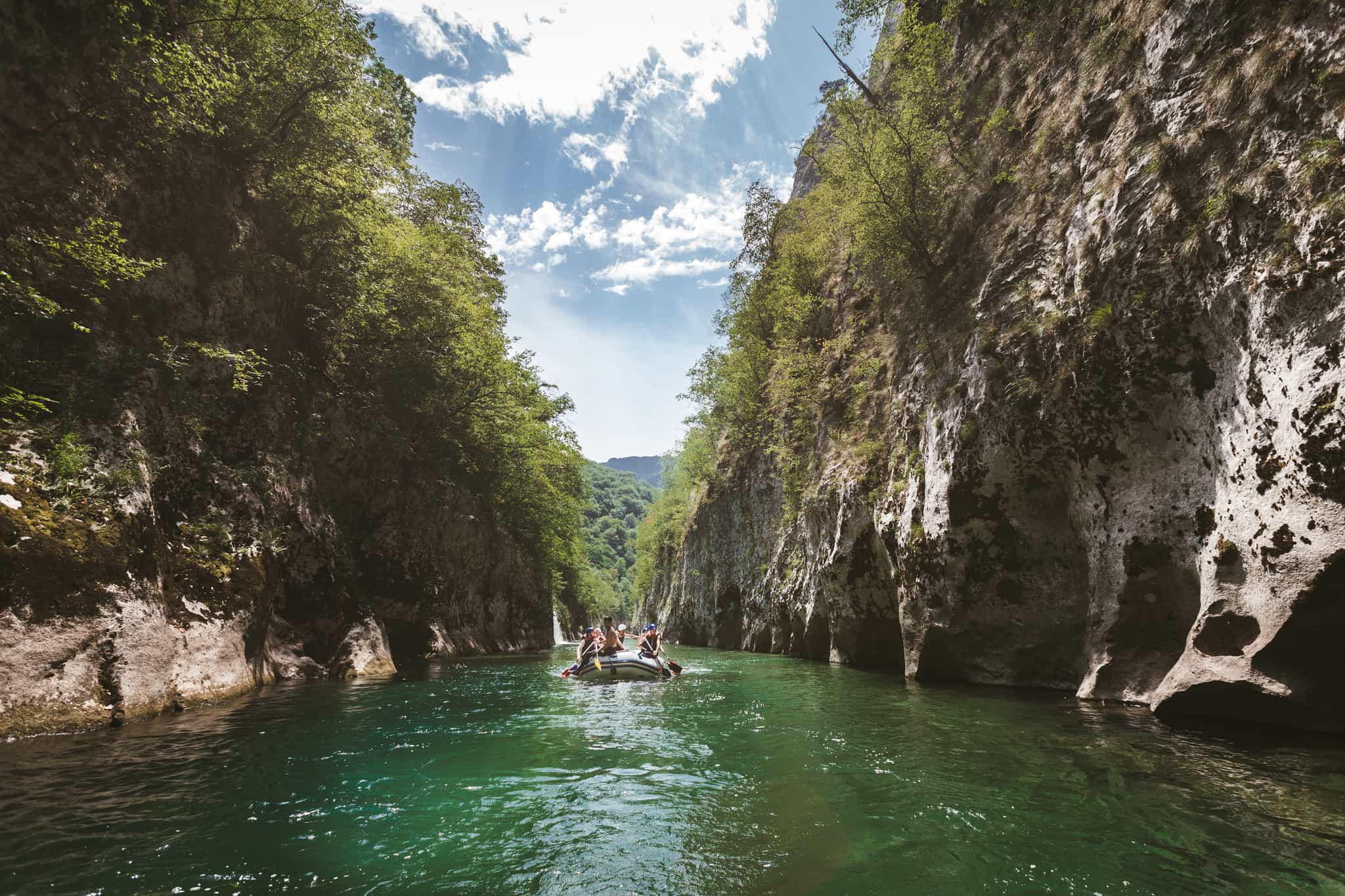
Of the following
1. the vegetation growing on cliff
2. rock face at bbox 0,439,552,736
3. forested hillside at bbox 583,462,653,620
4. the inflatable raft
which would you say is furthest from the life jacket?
forested hillside at bbox 583,462,653,620

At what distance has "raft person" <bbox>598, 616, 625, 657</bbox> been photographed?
16.0 metres

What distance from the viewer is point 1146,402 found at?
8.42 meters

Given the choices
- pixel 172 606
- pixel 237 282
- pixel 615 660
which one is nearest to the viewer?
pixel 172 606

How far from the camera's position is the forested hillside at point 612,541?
73.2m

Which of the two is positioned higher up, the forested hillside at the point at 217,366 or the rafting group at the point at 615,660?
the forested hillside at the point at 217,366

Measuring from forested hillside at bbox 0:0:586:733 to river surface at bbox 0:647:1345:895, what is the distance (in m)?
2.08

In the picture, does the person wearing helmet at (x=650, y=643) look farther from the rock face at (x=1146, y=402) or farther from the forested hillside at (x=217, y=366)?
the forested hillside at (x=217, y=366)

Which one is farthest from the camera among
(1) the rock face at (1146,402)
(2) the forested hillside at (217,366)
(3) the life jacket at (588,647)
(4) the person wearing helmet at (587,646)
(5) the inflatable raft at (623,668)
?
(3) the life jacket at (588,647)

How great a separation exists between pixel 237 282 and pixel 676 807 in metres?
14.7

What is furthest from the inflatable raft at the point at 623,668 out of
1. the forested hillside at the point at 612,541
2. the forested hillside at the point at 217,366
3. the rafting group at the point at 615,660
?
the forested hillside at the point at 612,541

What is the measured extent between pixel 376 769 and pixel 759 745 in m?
4.37

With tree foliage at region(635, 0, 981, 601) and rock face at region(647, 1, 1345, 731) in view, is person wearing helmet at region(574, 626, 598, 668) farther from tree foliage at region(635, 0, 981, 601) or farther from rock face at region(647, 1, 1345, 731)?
tree foliage at region(635, 0, 981, 601)

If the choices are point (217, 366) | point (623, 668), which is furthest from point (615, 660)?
point (217, 366)

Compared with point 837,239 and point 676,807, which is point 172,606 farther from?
point 837,239
